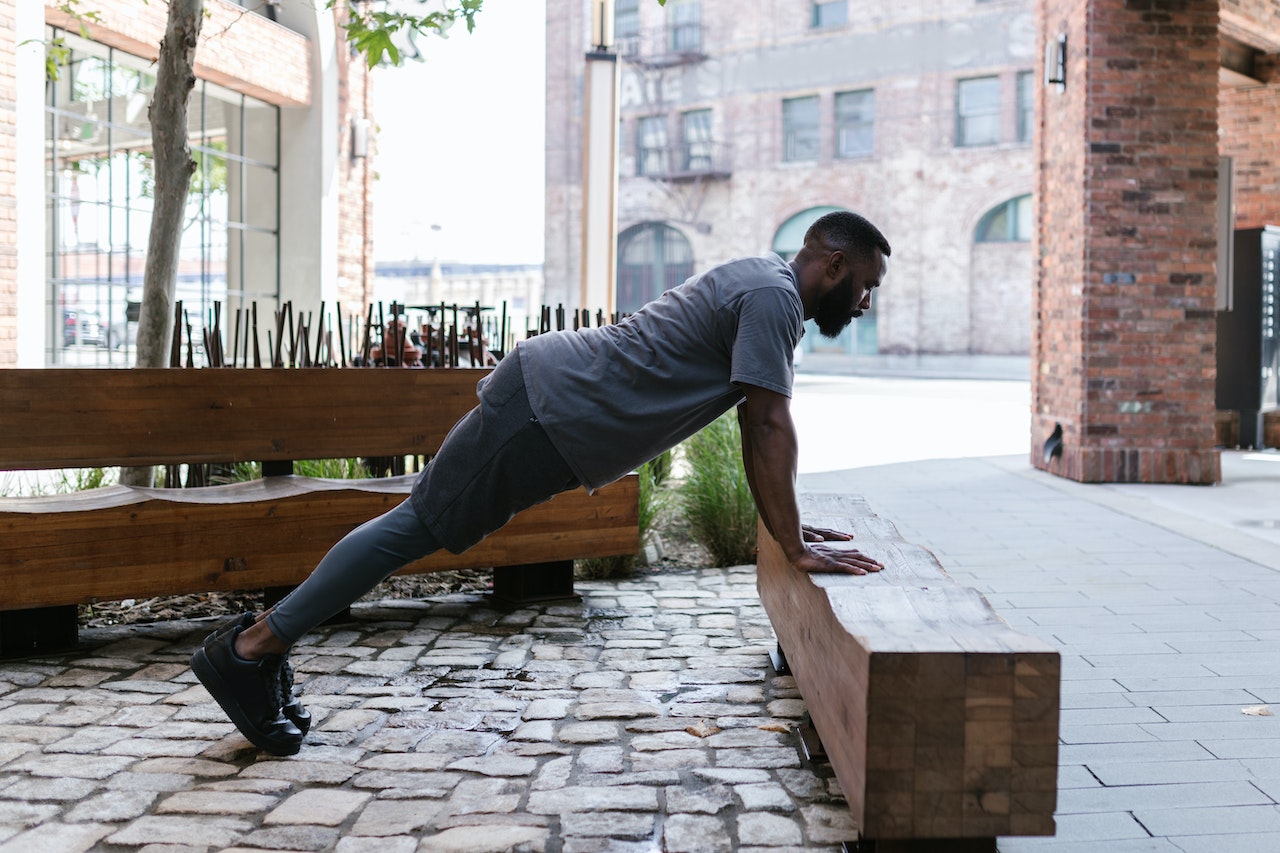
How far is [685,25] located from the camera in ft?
123

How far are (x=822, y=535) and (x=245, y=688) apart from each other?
1.69m

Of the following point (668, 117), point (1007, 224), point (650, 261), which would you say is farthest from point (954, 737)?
point (668, 117)

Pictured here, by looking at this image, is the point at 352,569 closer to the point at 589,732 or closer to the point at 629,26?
the point at 589,732

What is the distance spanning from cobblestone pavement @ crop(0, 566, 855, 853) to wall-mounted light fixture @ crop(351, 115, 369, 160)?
39.1 ft

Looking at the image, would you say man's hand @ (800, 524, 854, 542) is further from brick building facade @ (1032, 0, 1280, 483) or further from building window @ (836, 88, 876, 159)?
building window @ (836, 88, 876, 159)

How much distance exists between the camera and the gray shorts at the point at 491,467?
3.23 m

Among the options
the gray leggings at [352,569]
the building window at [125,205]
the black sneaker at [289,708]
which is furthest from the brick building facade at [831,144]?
the black sneaker at [289,708]

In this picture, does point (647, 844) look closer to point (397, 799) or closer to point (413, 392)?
point (397, 799)

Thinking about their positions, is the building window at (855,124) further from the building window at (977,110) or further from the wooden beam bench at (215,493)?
the wooden beam bench at (215,493)

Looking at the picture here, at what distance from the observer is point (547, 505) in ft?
16.6

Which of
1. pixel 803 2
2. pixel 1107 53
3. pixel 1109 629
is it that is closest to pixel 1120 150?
pixel 1107 53

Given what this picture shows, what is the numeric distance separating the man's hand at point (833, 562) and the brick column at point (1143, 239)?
685 cm

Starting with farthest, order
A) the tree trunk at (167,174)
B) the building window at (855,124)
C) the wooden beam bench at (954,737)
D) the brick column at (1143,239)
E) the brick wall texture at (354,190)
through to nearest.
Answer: the building window at (855,124)
the brick wall texture at (354,190)
the brick column at (1143,239)
the tree trunk at (167,174)
the wooden beam bench at (954,737)

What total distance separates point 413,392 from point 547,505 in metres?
0.73
